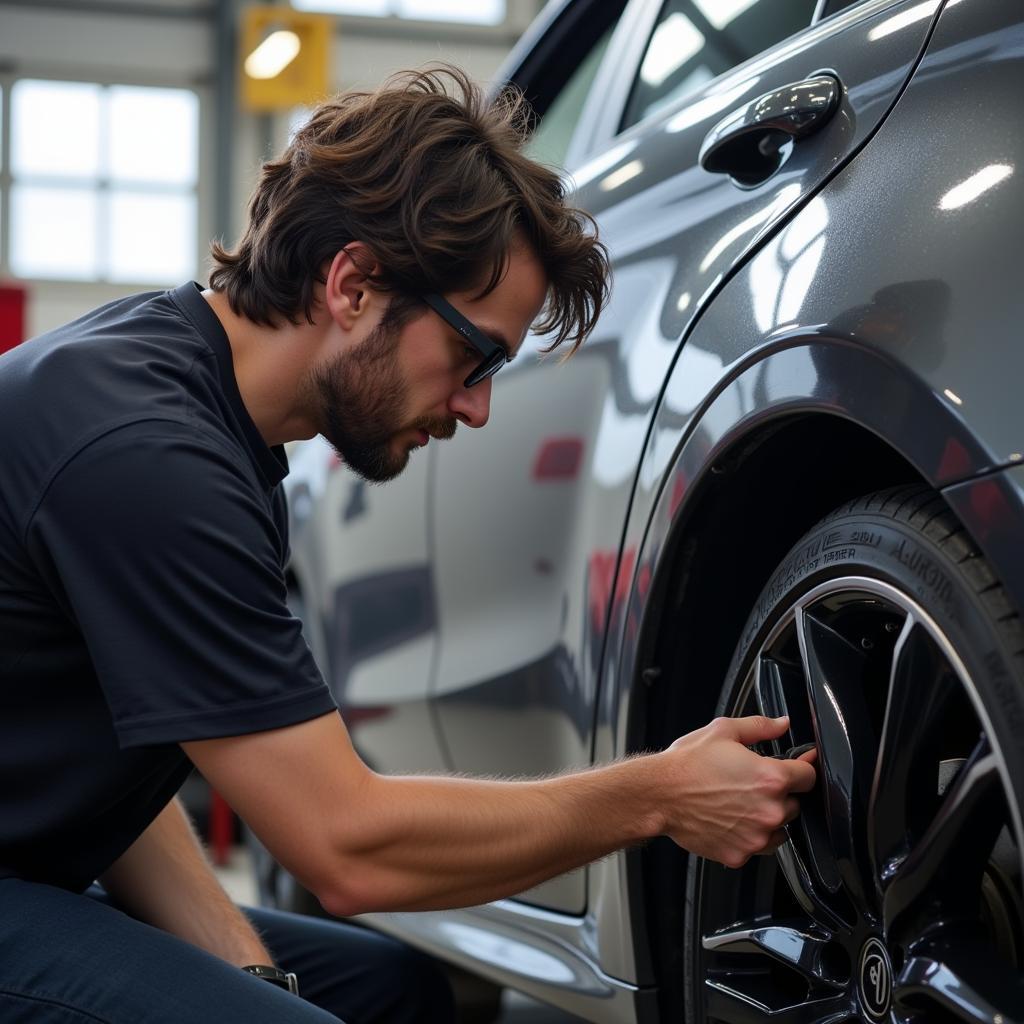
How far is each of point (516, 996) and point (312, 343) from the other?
2.04 meters

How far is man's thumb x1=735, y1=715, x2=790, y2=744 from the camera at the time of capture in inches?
48.1

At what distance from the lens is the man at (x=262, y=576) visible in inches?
48.1

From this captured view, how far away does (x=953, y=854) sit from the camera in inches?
41.5

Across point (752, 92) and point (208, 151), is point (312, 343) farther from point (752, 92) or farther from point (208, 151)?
point (208, 151)

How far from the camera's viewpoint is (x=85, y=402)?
1.28 metres

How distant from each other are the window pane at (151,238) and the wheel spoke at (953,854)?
1145 centimetres

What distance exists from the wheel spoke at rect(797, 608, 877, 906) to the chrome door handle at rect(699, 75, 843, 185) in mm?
413

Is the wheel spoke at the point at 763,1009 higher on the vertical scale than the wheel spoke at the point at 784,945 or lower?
lower

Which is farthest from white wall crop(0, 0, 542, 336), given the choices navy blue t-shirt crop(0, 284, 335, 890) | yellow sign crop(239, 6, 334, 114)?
navy blue t-shirt crop(0, 284, 335, 890)

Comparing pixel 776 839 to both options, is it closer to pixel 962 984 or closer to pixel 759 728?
pixel 759 728

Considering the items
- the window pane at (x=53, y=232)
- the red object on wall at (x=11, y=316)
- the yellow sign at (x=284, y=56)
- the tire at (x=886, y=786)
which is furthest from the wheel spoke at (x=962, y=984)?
the window pane at (x=53, y=232)

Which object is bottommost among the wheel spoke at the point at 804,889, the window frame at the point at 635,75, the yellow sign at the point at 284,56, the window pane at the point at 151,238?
the wheel spoke at the point at 804,889

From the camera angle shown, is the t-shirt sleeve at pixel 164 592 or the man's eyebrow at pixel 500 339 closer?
the t-shirt sleeve at pixel 164 592

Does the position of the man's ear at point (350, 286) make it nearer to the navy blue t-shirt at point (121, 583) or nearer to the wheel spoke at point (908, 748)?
the navy blue t-shirt at point (121, 583)
